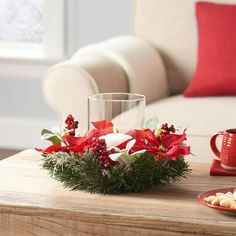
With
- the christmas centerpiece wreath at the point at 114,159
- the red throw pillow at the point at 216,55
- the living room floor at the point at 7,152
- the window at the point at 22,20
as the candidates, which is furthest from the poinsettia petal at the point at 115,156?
the window at the point at 22,20

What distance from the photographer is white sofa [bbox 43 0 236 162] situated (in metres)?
2.81

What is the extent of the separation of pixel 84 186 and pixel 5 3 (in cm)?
261

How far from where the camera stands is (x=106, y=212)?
169cm

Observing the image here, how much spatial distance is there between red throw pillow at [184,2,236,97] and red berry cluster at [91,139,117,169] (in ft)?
4.64

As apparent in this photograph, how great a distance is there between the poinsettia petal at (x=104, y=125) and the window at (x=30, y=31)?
219 centimetres

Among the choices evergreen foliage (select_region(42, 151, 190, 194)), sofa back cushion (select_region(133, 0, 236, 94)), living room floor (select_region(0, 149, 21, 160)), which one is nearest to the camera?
evergreen foliage (select_region(42, 151, 190, 194))

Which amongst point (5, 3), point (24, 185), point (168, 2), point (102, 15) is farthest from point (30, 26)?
point (24, 185)

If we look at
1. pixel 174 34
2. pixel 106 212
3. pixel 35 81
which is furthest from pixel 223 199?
pixel 35 81

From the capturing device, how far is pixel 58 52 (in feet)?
13.6

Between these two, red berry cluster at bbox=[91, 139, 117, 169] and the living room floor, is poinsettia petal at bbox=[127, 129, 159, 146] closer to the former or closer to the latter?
red berry cluster at bbox=[91, 139, 117, 169]

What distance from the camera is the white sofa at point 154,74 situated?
281 centimetres

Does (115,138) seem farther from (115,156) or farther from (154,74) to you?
(154,74)

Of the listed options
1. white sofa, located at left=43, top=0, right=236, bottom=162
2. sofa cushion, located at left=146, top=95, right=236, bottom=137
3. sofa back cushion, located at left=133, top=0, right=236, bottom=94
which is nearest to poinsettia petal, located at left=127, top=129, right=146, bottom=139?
white sofa, located at left=43, top=0, right=236, bottom=162

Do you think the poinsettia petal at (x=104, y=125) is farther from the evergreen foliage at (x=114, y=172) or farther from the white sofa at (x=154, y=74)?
the white sofa at (x=154, y=74)
